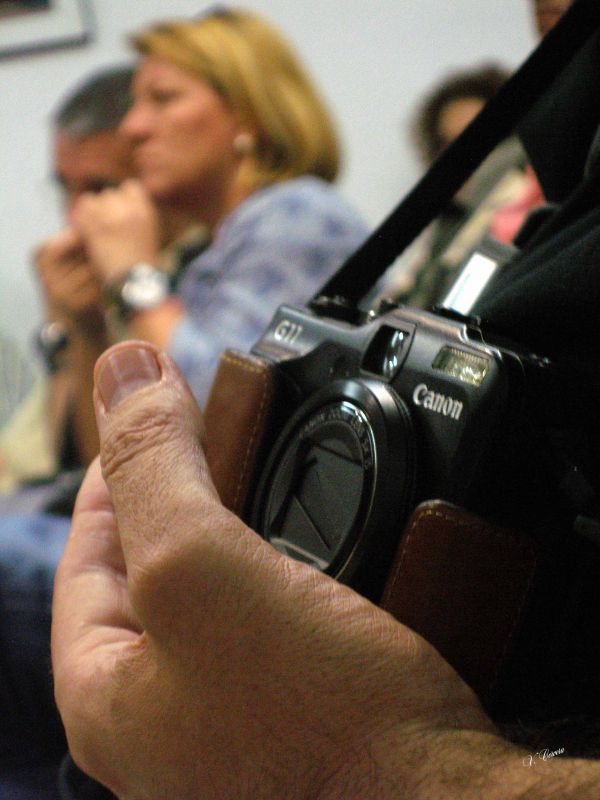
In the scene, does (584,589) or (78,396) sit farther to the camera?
(78,396)

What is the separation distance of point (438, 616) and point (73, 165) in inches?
42.6

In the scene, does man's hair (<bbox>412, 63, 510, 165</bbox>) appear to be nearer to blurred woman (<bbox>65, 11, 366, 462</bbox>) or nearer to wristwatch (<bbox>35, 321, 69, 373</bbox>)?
blurred woman (<bbox>65, 11, 366, 462</bbox>)

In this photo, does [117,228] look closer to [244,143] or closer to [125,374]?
[244,143]

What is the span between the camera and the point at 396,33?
1038mm

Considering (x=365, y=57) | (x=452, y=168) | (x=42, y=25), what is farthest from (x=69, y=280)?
(x=452, y=168)

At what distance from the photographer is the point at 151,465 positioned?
33cm

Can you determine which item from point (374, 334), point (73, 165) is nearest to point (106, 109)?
point (73, 165)

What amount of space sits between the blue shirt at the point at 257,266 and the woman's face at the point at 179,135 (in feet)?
0.21

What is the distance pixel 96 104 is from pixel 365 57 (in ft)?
1.26

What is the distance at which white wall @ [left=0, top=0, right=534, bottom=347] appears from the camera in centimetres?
99

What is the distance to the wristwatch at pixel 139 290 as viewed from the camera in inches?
44.5

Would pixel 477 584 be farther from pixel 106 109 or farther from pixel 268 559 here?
pixel 106 109

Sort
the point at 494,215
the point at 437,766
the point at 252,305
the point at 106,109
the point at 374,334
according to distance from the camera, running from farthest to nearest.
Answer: the point at 106,109 → the point at 252,305 → the point at 494,215 → the point at 374,334 → the point at 437,766

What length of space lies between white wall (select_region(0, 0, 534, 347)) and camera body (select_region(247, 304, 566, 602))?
0.62 metres
